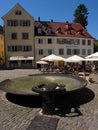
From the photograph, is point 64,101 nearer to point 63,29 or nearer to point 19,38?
point 19,38

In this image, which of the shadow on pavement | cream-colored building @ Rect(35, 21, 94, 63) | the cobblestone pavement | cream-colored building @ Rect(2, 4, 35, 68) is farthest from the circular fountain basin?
cream-colored building @ Rect(35, 21, 94, 63)

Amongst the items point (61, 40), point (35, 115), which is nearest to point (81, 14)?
point (61, 40)

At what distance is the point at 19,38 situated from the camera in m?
56.9

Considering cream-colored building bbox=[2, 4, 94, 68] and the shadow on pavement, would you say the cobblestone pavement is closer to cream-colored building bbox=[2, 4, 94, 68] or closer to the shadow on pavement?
the shadow on pavement

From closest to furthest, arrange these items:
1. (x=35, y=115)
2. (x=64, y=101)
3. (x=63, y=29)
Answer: (x=35, y=115) → (x=64, y=101) → (x=63, y=29)

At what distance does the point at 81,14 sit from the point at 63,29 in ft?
61.6

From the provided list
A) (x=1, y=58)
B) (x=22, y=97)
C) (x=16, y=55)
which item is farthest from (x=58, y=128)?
(x=1, y=58)

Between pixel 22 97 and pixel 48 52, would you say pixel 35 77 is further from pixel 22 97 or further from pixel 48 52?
pixel 48 52

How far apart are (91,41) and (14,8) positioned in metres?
20.6

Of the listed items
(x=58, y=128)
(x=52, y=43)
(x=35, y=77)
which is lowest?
(x=58, y=128)

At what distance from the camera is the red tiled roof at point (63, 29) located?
199 ft

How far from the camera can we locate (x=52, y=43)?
5894 centimetres

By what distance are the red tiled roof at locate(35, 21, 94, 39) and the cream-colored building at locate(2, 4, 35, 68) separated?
3.70 meters

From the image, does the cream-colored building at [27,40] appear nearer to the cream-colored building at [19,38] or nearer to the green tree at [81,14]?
the cream-colored building at [19,38]
